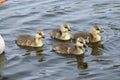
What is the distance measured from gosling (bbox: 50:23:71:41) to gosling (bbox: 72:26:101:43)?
0.87 feet

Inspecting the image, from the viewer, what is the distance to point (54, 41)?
41.9 ft

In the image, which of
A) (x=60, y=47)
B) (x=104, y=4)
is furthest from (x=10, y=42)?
(x=104, y=4)

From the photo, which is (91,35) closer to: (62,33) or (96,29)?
(96,29)

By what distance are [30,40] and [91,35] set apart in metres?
1.72

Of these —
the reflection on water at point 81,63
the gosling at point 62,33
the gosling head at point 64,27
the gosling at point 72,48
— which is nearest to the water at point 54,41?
the reflection on water at point 81,63

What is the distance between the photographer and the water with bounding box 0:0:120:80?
10711mm

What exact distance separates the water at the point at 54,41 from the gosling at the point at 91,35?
0.59 ft

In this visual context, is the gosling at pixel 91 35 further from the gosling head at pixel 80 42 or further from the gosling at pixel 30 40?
the gosling at pixel 30 40

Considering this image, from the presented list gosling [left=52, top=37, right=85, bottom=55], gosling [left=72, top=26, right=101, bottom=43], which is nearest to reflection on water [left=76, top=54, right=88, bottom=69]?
gosling [left=52, top=37, right=85, bottom=55]

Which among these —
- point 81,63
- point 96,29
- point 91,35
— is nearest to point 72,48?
point 81,63

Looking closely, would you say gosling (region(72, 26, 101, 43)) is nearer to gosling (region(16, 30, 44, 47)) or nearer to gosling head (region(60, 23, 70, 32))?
gosling head (region(60, 23, 70, 32))

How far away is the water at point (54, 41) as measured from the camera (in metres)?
10.7

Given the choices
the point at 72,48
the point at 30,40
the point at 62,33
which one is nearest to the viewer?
the point at 72,48

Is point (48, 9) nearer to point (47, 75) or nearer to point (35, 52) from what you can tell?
point (35, 52)
